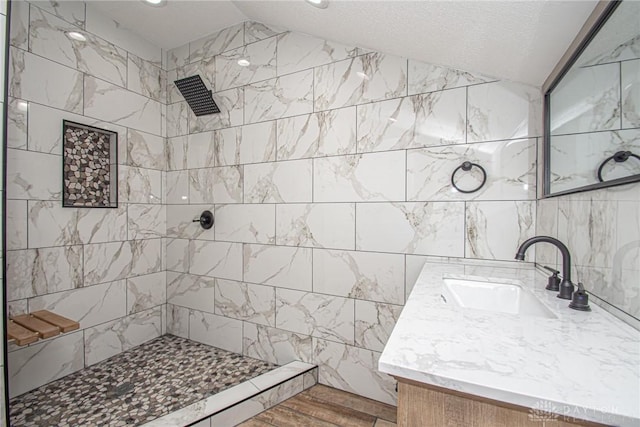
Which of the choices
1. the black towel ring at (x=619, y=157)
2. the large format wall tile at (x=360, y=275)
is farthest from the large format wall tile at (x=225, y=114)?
the black towel ring at (x=619, y=157)

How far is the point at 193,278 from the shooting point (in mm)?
2928

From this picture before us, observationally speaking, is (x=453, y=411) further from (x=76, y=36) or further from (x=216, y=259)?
(x=76, y=36)

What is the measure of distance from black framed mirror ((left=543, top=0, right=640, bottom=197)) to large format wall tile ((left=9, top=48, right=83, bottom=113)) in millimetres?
3219

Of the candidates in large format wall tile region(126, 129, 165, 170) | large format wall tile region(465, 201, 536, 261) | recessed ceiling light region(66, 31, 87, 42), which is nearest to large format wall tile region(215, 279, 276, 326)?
large format wall tile region(126, 129, 165, 170)

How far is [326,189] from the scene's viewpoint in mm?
2279

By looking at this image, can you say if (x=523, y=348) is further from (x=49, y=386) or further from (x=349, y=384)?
(x=49, y=386)

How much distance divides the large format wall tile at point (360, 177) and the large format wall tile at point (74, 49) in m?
2.05

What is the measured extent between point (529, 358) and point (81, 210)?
303 cm

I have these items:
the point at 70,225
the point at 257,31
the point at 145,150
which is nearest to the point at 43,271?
the point at 70,225

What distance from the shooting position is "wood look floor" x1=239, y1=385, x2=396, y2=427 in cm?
183

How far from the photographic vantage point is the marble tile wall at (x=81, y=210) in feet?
6.75

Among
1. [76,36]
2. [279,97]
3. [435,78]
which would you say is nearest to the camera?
[435,78]

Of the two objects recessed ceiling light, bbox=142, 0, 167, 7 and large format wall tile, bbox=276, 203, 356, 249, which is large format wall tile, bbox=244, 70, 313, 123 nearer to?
large format wall tile, bbox=276, 203, 356, 249

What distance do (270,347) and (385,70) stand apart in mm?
2367
